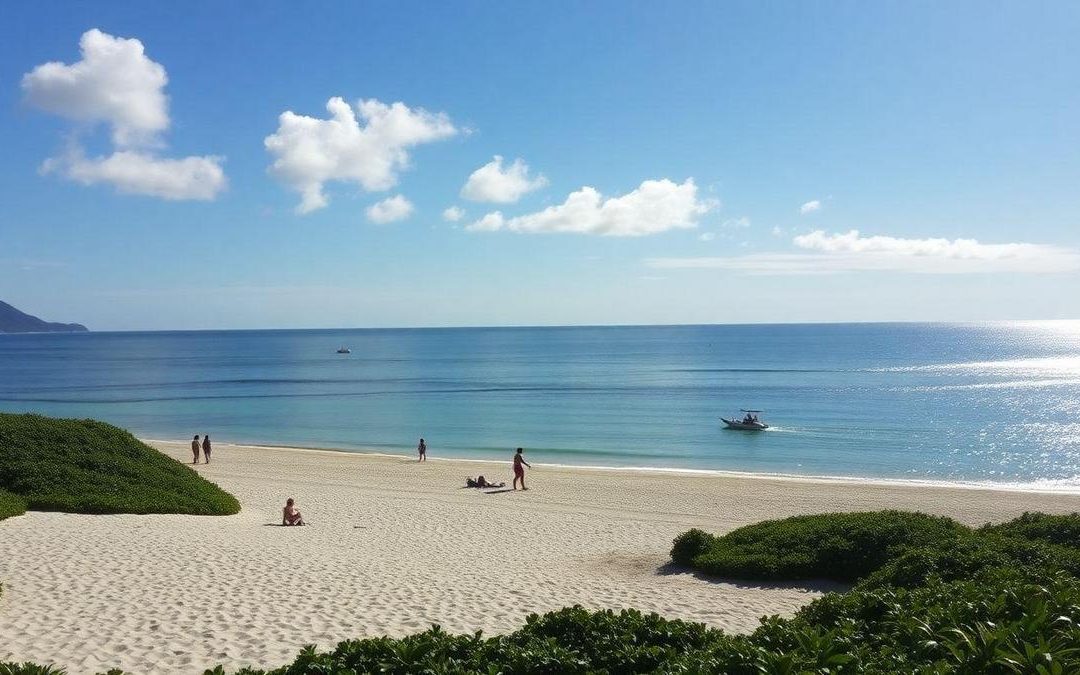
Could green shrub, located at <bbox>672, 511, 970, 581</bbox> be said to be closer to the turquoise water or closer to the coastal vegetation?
the coastal vegetation

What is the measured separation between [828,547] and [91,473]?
17.3 meters

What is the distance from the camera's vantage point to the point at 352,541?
55.9 feet

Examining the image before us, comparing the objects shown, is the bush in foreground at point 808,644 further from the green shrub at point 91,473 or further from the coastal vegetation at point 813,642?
the green shrub at point 91,473

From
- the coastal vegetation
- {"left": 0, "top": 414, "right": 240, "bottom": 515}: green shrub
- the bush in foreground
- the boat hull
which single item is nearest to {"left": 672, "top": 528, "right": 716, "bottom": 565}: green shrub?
the coastal vegetation

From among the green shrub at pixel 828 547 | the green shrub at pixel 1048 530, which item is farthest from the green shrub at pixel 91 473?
the green shrub at pixel 1048 530

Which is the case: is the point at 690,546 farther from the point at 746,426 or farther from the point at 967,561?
the point at 746,426

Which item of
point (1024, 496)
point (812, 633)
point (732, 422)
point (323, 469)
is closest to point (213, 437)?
point (323, 469)

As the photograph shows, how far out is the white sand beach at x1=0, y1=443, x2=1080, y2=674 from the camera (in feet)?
31.2

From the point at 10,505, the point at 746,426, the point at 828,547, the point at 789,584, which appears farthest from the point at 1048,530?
the point at 746,426

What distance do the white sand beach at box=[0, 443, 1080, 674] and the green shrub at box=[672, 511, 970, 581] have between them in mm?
433

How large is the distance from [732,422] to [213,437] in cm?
3325

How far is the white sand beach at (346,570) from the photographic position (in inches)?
375

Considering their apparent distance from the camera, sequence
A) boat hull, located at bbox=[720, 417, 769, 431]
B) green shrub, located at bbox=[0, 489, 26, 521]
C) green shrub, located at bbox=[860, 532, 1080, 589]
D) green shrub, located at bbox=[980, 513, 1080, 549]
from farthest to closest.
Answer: boat hull, located at bbox=[720, 417, 769, 431], green shrub, located at bbox=[0, 489, 26, 521], green shrub, located at bbox=[980, 513, 1080, 549], green shrub, located at bbox=[860, 532, 1080, 589]

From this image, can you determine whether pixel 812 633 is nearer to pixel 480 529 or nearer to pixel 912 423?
pixel 480 529
